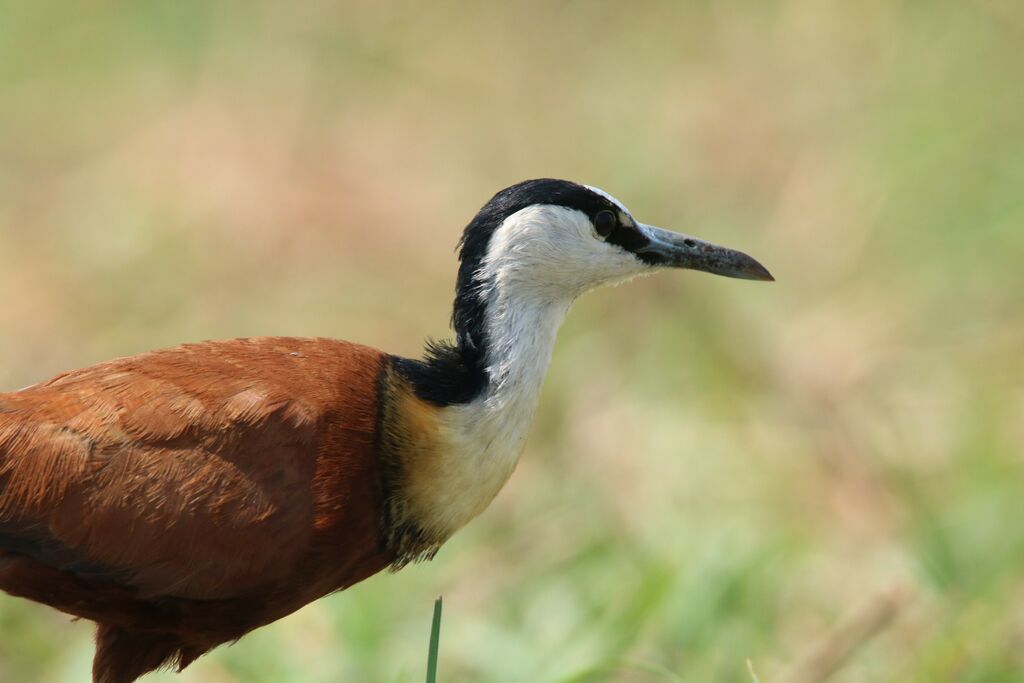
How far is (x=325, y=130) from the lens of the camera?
984cm

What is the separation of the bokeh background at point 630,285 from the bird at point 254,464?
71 centimetres

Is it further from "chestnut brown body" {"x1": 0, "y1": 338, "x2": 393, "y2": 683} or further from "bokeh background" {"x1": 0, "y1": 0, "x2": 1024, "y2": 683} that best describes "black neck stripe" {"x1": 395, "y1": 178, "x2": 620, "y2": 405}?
"bokeh background" {"x1": 0, "y1": 0, "x2": 1024, "y2": 683}

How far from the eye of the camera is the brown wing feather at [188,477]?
386cm

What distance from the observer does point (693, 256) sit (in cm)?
459

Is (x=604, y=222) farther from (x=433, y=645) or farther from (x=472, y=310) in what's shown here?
(x=433, y=645)

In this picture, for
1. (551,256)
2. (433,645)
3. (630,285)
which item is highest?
(630,285)

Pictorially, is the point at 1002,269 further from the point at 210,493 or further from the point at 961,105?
the point at 210,493

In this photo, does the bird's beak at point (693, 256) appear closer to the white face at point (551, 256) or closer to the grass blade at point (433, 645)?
the white face at point (551, 256)

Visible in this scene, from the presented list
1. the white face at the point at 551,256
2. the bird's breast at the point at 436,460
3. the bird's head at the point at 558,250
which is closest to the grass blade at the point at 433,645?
the bird's breast at the point at 436,460

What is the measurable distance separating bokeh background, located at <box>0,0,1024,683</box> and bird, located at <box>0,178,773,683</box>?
710 mm

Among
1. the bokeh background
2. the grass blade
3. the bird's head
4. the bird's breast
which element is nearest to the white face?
the bird's head

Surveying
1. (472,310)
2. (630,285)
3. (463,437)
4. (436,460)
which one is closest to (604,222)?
(472,310)

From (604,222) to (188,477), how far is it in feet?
4.86

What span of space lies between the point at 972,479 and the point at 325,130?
17.1 feet
